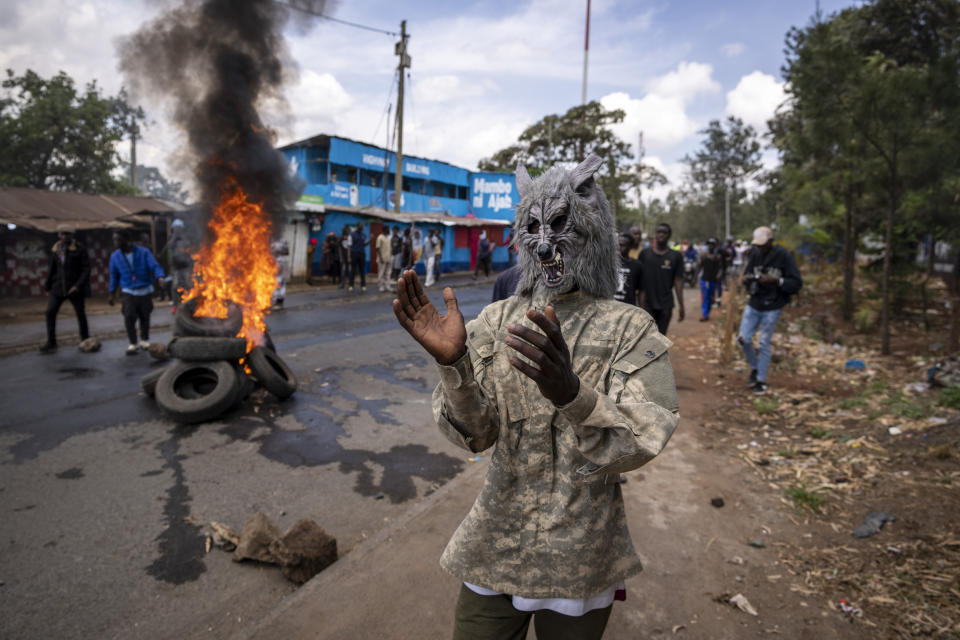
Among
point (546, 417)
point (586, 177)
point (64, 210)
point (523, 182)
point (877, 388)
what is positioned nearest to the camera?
point (546, 417)

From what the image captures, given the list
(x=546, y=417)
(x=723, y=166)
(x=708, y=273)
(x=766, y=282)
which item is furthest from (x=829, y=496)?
(x=723, y=166)

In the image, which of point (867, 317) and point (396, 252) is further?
point (396, 252)

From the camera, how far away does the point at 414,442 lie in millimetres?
5555

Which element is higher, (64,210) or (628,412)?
(64,210)

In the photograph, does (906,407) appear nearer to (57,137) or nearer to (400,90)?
(400,90)

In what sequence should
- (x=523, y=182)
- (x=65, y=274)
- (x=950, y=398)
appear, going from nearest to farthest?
(x=523, y=182), (x=950, y=398), (x=65, y=274)

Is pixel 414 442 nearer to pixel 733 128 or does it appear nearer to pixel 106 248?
pixel 106 248

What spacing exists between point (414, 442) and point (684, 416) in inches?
132

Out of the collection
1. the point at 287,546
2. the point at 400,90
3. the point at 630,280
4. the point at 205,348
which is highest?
the point at 400,90

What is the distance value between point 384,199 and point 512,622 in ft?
87.0

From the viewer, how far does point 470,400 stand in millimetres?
1542

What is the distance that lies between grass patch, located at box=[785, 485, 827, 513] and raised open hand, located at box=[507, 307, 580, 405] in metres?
4.04

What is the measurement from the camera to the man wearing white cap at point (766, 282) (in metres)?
6.53

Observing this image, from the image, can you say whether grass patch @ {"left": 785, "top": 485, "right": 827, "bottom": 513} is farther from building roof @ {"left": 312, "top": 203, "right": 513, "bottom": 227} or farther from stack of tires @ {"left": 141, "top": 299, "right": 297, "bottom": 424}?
building roof @ {"left": 312, "top": 203, "right": 513, "bottom": 227}
